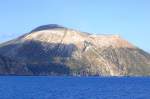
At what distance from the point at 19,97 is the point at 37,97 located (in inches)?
167

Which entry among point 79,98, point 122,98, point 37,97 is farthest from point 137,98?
point 37,97

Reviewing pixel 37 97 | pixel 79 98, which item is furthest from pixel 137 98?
pixel 37 97

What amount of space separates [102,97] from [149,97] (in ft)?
37.3

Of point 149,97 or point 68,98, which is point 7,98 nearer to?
point 68,98

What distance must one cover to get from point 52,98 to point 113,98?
47.3ft

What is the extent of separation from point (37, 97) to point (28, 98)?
3.17m

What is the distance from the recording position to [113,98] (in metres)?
158

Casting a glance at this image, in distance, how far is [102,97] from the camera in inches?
6407

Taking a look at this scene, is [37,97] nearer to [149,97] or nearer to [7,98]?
[7,98]

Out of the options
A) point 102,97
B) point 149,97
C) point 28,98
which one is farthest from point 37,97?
point 149,97

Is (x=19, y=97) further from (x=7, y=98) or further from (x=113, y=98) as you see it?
(x=113, y=98)

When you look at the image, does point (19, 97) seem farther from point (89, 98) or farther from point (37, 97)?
point (89, 98)

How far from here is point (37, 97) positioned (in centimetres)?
15838

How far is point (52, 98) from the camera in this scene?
513 ft
